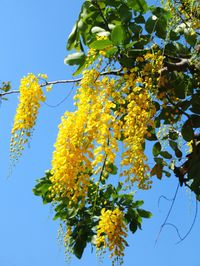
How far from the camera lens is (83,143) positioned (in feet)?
6.62

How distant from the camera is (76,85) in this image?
7.71 feet

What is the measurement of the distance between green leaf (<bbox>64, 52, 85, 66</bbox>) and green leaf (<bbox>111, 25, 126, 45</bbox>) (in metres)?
0.20

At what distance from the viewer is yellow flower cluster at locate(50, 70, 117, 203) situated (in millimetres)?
1986

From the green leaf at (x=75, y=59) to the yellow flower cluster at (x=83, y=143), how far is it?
0.12 m

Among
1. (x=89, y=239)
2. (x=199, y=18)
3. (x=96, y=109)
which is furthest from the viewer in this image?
(x=89, y=239)

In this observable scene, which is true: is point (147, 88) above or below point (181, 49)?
below

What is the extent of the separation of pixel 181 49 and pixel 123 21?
1.16 ft

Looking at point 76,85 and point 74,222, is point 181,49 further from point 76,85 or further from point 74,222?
point 74,222

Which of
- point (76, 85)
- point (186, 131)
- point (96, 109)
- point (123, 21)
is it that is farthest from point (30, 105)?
point (186, 131)

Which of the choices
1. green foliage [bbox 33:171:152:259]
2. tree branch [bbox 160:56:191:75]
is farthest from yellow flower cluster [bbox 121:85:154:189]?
green foliage [bbox 33:171:152:259]

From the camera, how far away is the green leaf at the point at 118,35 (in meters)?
2.02

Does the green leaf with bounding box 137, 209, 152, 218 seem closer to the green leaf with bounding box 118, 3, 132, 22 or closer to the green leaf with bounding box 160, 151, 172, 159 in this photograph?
the green leaf with bounding box 160, 151, 172, 159

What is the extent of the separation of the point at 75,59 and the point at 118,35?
0.89 ft

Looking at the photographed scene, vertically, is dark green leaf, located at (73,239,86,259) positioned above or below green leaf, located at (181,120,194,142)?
below
